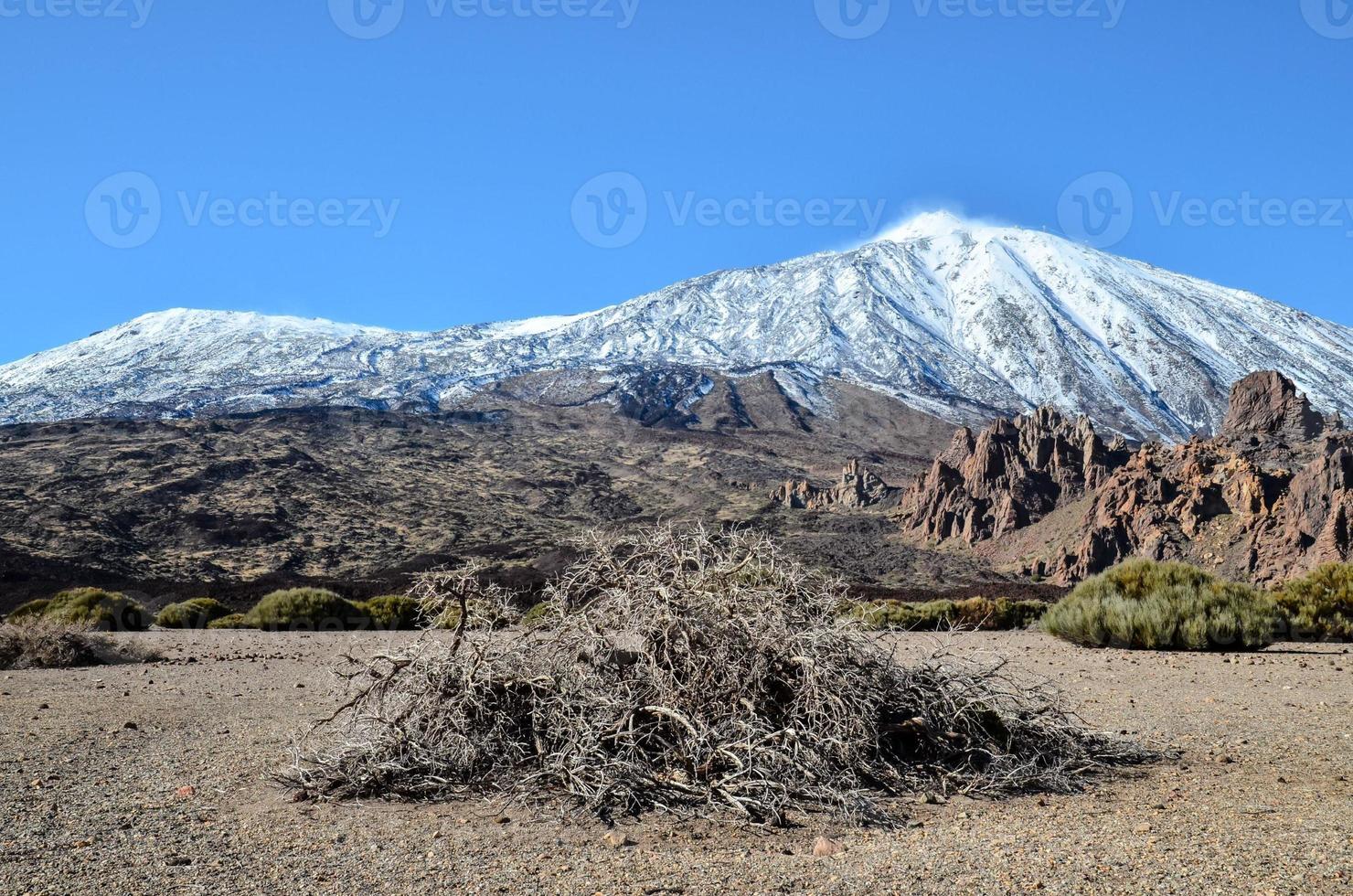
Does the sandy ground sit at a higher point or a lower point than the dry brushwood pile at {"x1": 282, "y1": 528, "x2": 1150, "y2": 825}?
lower

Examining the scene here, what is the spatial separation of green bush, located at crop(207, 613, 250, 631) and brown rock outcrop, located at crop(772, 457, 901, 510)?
31.4 m

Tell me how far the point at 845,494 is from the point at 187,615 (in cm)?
3349

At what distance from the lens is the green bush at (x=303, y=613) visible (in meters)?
16.8

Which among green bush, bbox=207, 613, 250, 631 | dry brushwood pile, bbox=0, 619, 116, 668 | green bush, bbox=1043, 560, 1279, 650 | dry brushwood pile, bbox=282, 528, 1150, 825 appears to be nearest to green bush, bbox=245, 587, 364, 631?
green bush, bbox=207, 613, 250, 631

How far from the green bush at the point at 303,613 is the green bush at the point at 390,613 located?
0.19m

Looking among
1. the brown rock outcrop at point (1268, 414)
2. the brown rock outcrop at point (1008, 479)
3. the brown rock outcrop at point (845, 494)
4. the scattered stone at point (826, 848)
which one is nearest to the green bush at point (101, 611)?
the scattered stone at point (826, 848)

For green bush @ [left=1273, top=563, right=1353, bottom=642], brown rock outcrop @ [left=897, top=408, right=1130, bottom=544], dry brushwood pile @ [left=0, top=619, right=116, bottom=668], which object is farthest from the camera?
brown rock outcrop @ [left=897, top=408, right=1130, bottom=544]

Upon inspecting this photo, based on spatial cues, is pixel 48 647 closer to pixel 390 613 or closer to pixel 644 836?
pixel 390 613

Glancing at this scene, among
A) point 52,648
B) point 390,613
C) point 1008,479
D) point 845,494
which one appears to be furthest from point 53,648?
point 845,494

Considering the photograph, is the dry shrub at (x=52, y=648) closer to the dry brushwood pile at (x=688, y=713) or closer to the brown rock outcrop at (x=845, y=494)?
the dry brushwood pile at (x=688, y=713)

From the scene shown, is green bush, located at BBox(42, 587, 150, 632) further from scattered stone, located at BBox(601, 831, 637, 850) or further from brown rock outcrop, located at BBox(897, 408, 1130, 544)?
brown rock outcrop, located at BBox(897, 408, 1130, 544)

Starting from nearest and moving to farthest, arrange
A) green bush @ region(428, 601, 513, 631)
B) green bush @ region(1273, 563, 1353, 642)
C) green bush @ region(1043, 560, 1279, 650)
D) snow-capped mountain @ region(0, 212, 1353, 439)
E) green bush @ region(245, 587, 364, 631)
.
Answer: green bush @ region(428, 601, 513, 631) < green bush @ region(1043, 560, 1279, 650) < green bush @ region(1273, 563, 1353, 642) < green bush @ region(245, 587, 364, 631) < snow-capped mountain @ region(0, 212, 1353, 439)

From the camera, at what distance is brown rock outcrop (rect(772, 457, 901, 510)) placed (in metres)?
46.0

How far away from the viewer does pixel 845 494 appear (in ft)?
153
